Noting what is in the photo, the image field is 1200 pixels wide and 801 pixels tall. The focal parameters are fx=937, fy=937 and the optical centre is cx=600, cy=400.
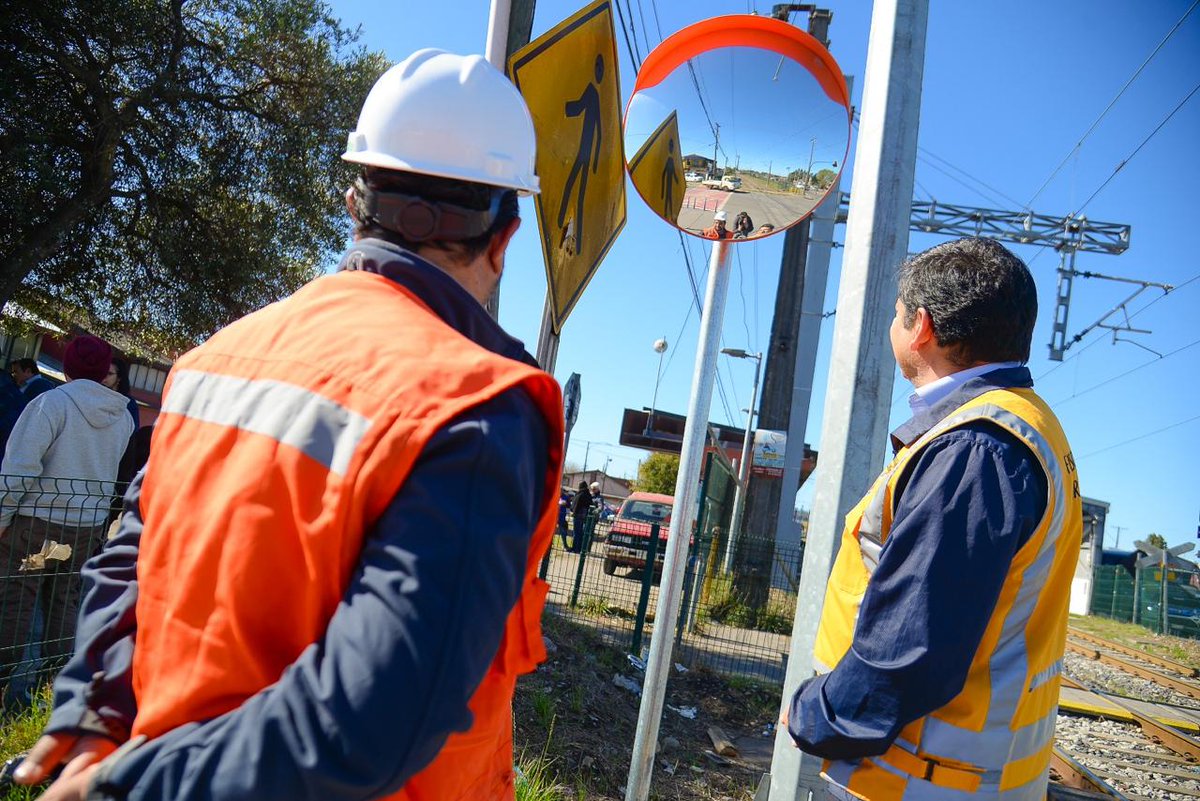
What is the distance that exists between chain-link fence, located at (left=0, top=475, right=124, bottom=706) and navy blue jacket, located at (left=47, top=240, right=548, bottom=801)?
13.2 ft

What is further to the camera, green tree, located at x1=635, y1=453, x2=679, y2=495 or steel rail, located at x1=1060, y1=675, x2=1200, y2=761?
green tree, located at x1=635, y1=453, x2=679, y2=495

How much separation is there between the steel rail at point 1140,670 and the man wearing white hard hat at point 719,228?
1420 centimetres

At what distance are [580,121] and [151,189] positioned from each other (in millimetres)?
13318

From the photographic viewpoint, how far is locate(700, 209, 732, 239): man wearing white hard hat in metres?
3.19

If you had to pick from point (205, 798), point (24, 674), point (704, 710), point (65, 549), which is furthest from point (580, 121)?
point (704, 710)

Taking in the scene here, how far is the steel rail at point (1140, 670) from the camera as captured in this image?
14382 mm

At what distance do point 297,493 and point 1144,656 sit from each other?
73.5ft

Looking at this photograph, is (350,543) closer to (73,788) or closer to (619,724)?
(73,788)

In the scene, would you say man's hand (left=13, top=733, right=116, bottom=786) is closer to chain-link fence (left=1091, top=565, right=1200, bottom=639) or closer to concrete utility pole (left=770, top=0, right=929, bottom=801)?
concrete utility pole (left=770, top=0, right=929, bottom=801)

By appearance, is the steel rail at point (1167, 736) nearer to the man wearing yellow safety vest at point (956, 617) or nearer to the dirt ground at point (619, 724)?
the dirt ground at point (619, 724)

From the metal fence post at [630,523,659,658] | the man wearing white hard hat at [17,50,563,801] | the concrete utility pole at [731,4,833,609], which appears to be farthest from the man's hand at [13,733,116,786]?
the concrete utility pole at [731,4,833,609]

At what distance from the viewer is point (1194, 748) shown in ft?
30.2

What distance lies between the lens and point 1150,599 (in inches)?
1230

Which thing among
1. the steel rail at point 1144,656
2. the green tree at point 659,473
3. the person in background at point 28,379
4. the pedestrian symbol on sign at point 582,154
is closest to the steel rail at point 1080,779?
the pedestrian symbol on sign at point 582,154
